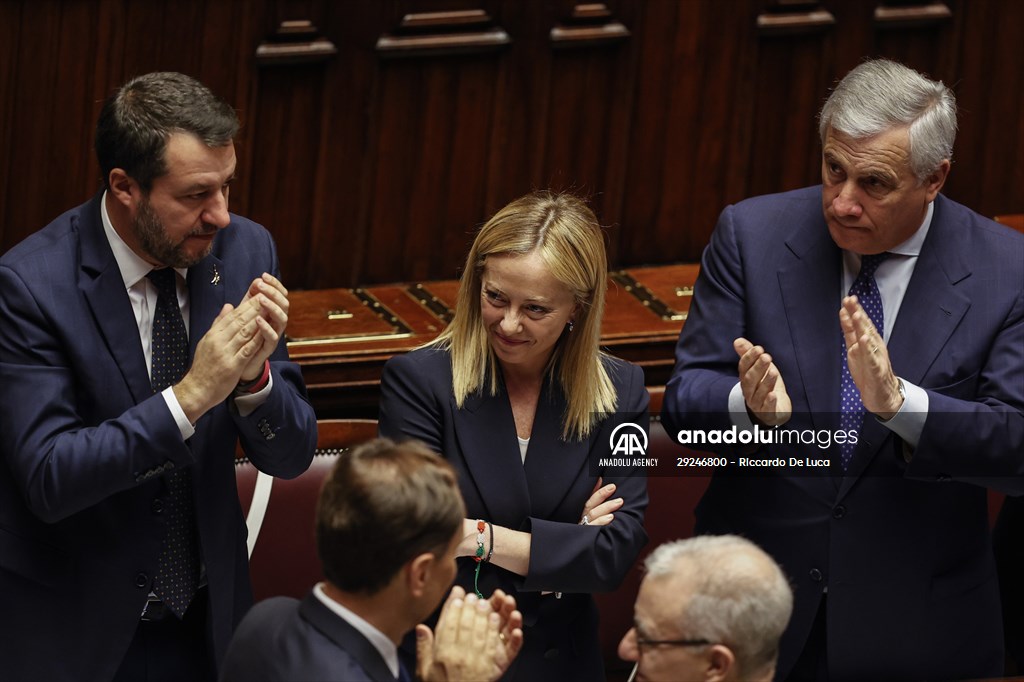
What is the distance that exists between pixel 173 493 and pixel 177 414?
22 cm

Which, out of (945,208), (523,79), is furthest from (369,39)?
(945,208)

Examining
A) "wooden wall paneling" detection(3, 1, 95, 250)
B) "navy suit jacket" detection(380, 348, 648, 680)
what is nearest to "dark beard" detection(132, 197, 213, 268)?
"navy suit jacket" detection(380, 348, 648, 680)

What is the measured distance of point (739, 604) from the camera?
244 centimetres

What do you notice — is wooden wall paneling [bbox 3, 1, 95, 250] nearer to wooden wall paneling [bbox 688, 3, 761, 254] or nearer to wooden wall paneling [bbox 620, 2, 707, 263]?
wooden wall paneling [bbox 620, 2, 707, 263]

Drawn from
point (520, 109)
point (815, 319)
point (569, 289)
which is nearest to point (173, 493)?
point (569, 289)

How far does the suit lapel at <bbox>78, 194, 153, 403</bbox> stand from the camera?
113 inches

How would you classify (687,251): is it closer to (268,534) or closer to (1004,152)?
(1004,152)

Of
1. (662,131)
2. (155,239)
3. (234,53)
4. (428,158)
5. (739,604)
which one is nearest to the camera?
(739,604)

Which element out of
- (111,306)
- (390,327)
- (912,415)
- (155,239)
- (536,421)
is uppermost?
(155,239)

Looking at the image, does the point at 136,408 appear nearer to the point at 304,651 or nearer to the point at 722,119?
the point at 304,651

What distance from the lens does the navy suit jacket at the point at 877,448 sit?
10.3 feet

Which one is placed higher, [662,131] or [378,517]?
[662,131]

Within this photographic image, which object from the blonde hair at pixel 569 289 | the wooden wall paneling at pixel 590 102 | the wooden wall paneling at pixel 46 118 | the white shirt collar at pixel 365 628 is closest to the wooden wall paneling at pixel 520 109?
the wooden wall paneling at pixel 590 102

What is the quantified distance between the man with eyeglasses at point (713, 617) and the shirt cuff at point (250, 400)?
76cm
